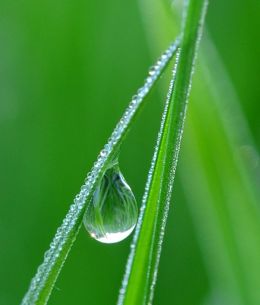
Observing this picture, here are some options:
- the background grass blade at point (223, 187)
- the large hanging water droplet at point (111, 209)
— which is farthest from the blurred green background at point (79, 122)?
the large hanging water droplet at point (111, 209)

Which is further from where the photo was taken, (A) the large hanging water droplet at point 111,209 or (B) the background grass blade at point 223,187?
(B) the background grass blade at point 223,187

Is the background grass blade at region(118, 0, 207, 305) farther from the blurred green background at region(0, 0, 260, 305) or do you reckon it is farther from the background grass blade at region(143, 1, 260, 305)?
the blurred green background at region(0, 0, 260, 305)

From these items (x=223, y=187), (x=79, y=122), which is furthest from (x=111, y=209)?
(x=79, y=122)

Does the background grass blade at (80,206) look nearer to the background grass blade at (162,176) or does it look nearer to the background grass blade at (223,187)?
the background grass blade at (162,176)

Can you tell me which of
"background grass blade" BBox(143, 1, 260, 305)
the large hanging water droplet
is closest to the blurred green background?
"background grass blade" BBox(143, 1, 260, 305)

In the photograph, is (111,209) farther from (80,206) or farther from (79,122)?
(79,122)

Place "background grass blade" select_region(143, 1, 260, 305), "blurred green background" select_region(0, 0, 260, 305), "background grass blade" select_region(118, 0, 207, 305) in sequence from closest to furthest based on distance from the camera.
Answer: "background grass blade" select_region(118, 0, 207, 305)
"background grass blade" select_region(143, 1, 260, 305)
"blurred green background" select_region(0, 0, 260, 305)

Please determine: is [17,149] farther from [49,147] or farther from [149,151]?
[149,151]
